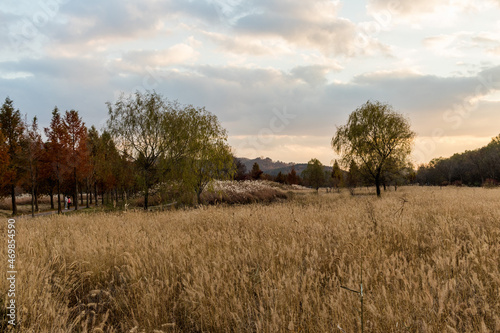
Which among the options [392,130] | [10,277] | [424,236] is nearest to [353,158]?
[392,130]

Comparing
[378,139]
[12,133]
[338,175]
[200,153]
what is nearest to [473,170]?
[338,175]

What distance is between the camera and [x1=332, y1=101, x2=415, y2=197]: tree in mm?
27719

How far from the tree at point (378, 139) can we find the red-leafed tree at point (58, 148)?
29.5 metres

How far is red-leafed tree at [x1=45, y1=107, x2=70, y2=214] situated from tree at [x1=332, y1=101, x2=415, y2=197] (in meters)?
29.5

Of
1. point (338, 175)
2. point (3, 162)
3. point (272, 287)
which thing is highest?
point (3, 162)

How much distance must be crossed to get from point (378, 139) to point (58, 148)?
32.2 metres

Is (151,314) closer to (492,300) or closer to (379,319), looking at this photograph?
(379,319)

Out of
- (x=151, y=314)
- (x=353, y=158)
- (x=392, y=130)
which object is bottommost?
(x=151, y=314)

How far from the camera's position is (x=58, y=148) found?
95.1ft

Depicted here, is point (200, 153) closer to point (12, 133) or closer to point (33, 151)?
point (33, 151)

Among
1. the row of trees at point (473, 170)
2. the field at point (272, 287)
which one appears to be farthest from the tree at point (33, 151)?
the row of trees at point (473, 170)

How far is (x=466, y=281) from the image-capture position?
11.0 ft

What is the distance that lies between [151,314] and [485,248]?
4647mm

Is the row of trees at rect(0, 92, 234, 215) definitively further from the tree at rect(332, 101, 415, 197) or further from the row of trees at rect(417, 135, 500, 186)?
the row of trees at rect(417, 135, 500, 186)
